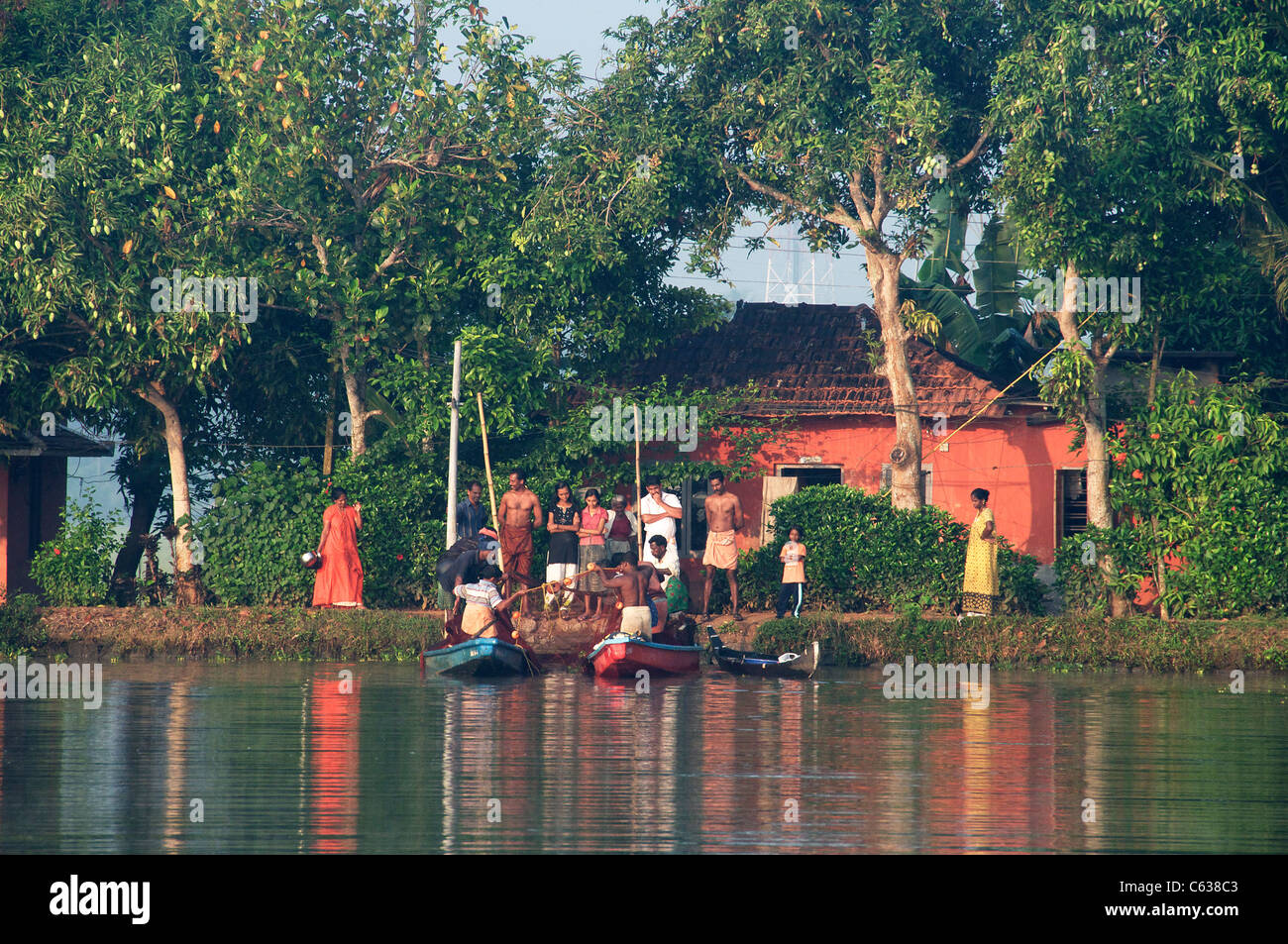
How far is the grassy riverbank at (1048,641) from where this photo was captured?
21.4 meters

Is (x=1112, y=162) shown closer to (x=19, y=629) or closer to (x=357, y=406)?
(x=357, y=406)

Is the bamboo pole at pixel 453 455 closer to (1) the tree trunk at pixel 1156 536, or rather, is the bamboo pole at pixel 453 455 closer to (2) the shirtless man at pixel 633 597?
(2) the shirtless man at pixel 633 597

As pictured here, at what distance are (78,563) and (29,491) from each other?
4285mm

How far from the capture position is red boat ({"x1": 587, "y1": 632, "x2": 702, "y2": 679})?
19.9 m

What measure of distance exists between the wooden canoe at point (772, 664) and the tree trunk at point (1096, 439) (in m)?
5.39

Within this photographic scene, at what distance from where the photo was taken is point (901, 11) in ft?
79.1

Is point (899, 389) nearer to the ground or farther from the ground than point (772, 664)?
farther from the ground

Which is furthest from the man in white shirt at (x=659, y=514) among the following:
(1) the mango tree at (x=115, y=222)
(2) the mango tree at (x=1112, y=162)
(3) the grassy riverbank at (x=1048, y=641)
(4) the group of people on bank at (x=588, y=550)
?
(1) the mango tree at (x=115, y=222)

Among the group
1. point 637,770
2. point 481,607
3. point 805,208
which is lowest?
point 637,770

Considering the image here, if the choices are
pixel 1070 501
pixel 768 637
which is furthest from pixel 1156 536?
pixel 768 637

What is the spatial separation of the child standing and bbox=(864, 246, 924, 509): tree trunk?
2.83m

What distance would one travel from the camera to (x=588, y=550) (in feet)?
76.8
